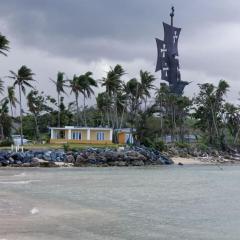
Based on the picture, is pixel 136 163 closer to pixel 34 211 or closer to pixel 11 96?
pixel 11 96

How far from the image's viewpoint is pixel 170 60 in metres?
14.9

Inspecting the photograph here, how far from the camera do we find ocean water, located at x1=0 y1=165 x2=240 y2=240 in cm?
1872

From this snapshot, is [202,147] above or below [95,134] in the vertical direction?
below

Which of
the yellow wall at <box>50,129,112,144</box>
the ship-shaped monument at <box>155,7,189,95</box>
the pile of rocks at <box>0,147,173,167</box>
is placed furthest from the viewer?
the yellow wall at <box>50,129,112,144</box>

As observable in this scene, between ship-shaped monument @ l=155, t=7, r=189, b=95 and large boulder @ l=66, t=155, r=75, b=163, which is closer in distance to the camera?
ship-shaped monument @ l=155, t=7, r=189, b=95

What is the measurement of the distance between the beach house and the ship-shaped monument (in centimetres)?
8059

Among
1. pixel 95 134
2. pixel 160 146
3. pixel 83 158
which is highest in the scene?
pixel 95 134

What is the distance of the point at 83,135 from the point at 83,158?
23.4 meters

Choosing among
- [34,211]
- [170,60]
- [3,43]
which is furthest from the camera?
[3,43]

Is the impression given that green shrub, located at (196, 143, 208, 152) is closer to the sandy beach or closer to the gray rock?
the sandy beach

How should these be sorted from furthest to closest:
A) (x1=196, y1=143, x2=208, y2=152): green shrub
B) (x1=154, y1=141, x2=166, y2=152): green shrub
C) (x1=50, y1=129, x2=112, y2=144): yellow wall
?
(x1=196, y1=143, x2=208, y2=152): green shrub < (x1=154, y1=141, x2=166, y2=152): green shrub < (x1=50, y1=129, x2=112, y2=144): yellow wall

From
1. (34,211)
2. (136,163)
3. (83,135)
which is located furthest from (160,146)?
(34,211)

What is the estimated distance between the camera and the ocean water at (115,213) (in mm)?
18719

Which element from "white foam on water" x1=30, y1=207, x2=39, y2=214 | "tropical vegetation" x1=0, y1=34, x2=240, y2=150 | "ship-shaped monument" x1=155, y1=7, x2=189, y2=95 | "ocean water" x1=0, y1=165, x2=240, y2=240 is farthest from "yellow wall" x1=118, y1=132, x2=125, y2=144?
"ship-shaped monument" x1=155, y1=7, x2=189, y2=95
